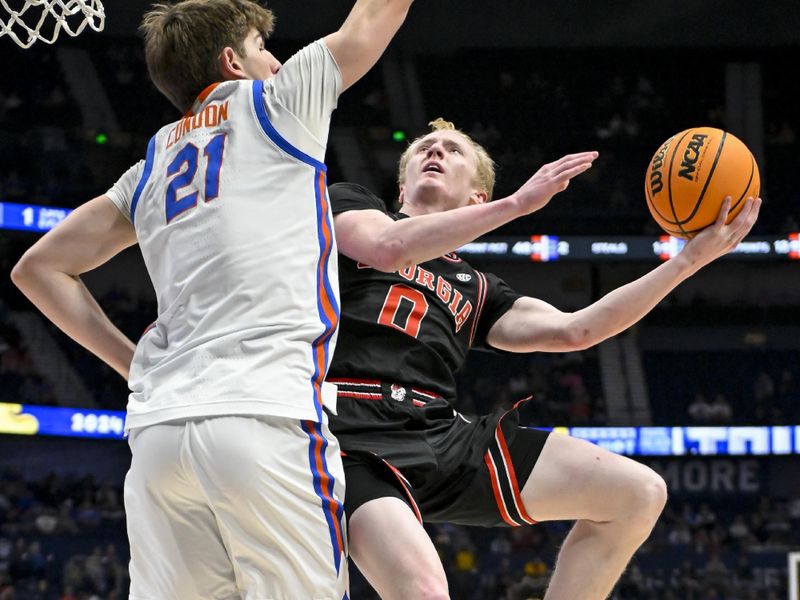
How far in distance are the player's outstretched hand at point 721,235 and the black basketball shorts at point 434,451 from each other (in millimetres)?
818

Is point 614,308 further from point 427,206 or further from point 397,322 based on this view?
point 427,206

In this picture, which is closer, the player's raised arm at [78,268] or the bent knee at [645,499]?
the player's raised arm at [78,268]

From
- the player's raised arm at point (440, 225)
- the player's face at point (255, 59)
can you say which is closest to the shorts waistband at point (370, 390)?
the player's raised arm at point (440, 225)

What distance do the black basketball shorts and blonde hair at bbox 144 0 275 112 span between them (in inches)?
42.6

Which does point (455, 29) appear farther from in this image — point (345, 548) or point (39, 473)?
point (345, 548)

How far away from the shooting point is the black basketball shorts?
333 centimetres

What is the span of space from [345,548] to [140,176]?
1.21 meters

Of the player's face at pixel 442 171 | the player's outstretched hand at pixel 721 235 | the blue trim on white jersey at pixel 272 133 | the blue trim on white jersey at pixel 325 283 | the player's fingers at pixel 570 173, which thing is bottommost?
the blue trim on white jersey at pixel 325 283

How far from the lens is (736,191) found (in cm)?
345

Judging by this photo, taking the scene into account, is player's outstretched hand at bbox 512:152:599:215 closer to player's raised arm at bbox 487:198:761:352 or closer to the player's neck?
player's raised arm at bbox 487:198:761:352

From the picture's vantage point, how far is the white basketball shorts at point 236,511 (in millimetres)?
2520

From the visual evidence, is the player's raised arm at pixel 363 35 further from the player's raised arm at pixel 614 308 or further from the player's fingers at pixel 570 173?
the player's raised arm at pixel 614 308

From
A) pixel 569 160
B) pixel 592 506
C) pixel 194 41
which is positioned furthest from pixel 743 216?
pixel 194 41

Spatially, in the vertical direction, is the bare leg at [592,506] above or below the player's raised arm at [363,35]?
below
